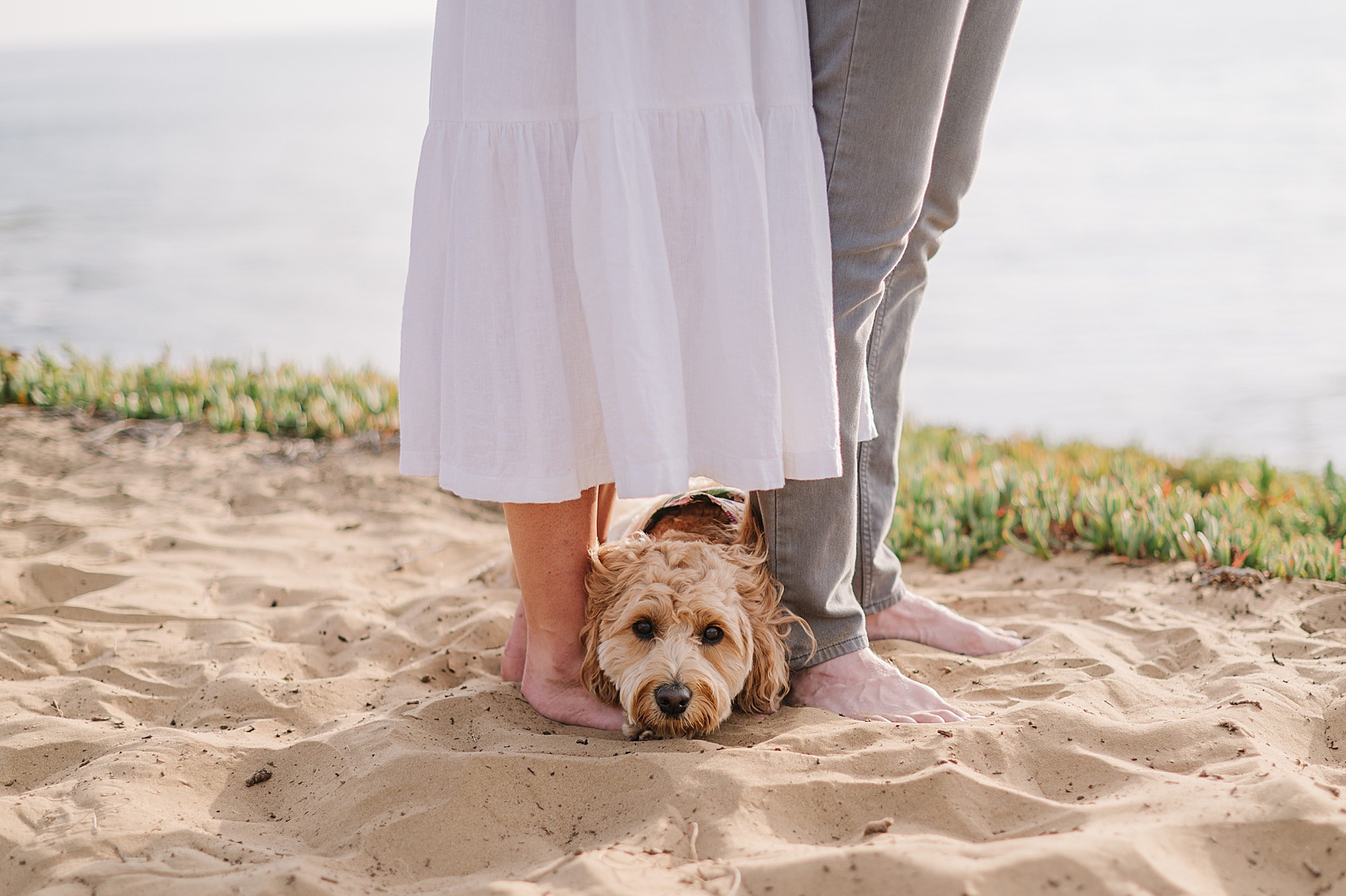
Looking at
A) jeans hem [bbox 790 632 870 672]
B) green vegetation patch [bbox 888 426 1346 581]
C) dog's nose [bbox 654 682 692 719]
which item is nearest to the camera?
dog's nose [bbox 654 682 692 719]

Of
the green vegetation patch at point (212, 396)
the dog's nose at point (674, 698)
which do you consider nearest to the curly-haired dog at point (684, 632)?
the dog's nose at point (674, 698)

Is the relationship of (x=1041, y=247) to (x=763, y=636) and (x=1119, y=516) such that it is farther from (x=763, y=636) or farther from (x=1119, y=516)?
(x=763, y=636)

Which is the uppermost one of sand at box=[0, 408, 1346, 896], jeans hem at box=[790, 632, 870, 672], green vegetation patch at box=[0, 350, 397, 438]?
green vegetation patch at box=[0, 350, 397, 438]

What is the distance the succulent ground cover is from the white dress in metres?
2.32

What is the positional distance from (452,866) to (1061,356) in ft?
43.9

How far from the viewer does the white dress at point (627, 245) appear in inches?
86.0

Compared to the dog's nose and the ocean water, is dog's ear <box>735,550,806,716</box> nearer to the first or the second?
the dog's nose

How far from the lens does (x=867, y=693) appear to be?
8.91 ft

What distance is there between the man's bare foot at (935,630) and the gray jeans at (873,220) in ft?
0.21

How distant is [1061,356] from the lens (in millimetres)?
13898

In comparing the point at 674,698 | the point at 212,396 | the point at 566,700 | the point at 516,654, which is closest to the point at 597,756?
the point at 674,698

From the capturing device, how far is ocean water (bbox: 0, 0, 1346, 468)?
1229 centimetres

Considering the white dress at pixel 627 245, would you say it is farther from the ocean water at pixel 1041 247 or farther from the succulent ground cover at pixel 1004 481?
the ocean water at pixel 1041 247

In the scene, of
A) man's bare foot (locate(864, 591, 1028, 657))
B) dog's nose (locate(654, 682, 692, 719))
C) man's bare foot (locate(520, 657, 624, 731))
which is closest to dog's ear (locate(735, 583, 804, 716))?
dog's nose (locate(654, 682, 692, 719))
